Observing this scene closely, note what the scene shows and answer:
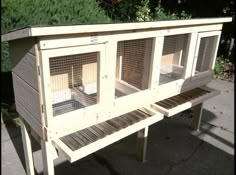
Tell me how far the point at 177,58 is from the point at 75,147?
147 centimetres

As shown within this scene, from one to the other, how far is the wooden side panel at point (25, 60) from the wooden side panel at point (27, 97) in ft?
0.14

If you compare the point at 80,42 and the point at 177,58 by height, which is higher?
the point at 80,42

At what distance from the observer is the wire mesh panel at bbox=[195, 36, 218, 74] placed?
8.60 feet

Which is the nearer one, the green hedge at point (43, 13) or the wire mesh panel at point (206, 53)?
the wire mesh panel at point (206, 53)

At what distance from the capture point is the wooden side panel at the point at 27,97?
162cm

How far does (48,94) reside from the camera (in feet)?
5.08

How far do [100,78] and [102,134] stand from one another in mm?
463

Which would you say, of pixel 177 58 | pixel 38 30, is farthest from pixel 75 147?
pixel 177 58

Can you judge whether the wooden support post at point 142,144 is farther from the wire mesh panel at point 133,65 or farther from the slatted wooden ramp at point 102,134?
the wire mesh panel at point 133,65

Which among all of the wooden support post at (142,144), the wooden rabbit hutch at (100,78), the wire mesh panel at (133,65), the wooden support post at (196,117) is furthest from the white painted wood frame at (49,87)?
the wooden support post at (196,117)

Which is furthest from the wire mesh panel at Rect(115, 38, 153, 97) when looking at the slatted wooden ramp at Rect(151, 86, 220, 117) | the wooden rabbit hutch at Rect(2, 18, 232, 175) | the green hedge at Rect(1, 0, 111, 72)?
the green hedge at Rect(1, 0, 111, 72)

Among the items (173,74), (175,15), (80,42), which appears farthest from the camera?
(175,15)

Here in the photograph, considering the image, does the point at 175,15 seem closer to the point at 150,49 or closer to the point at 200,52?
the point at 200,52

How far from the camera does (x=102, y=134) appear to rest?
1921 millimetres
